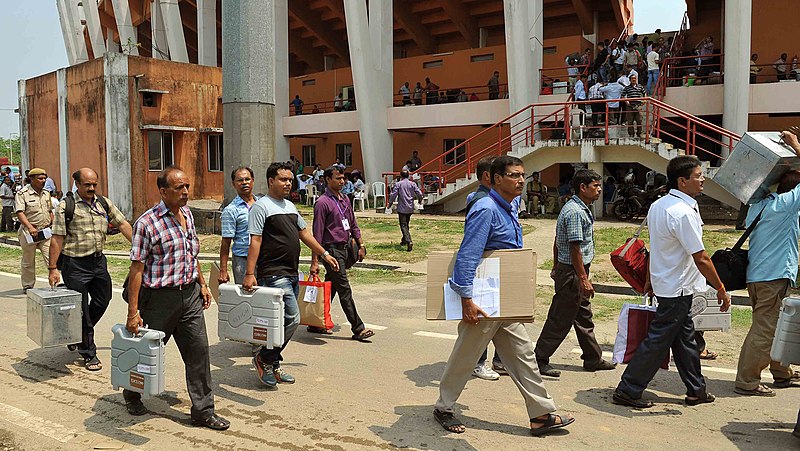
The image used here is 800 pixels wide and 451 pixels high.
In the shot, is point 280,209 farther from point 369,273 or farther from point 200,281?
point 369,273

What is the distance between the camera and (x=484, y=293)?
14.4 ft

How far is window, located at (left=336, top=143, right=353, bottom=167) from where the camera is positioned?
107 feet

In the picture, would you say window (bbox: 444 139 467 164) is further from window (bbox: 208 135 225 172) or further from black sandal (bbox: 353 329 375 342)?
black sandal (bbox: 353 329 375 342)

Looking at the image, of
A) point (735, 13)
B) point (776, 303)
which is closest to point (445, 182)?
point (735, 13)

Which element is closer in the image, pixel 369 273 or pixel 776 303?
pixel 776 303

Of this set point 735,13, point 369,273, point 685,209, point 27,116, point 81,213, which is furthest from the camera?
point 27,116

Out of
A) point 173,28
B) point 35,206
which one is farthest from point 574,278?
point 173,28

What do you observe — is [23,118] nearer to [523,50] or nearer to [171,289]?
[523,50]

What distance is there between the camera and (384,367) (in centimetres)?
623

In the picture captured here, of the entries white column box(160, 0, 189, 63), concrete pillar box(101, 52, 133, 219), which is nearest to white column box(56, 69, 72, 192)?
concrete pillar box(101, 52, 133, 219)

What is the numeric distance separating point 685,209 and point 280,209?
3.12 meters

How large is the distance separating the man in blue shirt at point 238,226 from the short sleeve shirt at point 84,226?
2.97ft

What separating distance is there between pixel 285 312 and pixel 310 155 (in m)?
29.5

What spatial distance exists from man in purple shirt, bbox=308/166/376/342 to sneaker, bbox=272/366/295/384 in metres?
1.51
